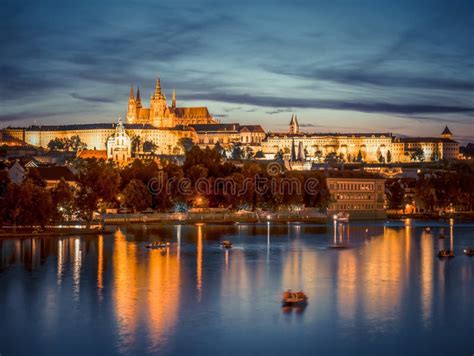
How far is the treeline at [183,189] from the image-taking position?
58656mm

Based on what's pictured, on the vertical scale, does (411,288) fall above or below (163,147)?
below

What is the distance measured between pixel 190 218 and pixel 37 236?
2120 cm

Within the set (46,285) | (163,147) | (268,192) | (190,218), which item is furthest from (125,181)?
(163,147)

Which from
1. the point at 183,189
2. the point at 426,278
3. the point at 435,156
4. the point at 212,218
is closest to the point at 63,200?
the point at 183,189

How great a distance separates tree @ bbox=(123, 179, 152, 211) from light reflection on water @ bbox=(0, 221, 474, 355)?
51.3 feet

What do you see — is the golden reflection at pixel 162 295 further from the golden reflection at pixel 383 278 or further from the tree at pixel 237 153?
the tree at pixel 237 153

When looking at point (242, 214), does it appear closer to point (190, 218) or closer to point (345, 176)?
point (190, 218)

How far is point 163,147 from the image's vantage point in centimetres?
19025

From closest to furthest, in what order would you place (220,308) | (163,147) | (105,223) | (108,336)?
(108,336), (220,308), (105,223), (163,147)

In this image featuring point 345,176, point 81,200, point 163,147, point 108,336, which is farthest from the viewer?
point 163,147

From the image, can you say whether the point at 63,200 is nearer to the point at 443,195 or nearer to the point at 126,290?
the point at 126,290

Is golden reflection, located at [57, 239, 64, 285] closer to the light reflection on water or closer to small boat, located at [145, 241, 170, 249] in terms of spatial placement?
the light reflection on water

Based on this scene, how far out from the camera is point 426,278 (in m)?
35.5

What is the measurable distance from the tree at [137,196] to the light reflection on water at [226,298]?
1564cm
